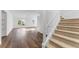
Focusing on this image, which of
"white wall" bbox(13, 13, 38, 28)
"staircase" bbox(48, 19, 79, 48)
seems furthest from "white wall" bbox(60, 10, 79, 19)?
"white wall" bbox(13, 13, 38, 28)

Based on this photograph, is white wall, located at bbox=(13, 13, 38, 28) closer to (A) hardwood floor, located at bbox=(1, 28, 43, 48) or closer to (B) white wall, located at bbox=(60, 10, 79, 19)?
(A) hardwood floor, located at bbox=(1, 28, 43, 48)

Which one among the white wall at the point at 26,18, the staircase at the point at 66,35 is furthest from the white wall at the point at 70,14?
the white wall at the point at 26,18

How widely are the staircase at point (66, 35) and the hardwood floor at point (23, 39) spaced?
23 centimetres

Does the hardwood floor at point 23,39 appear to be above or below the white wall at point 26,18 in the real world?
below

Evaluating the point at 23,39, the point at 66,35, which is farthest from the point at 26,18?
the point at 66,35

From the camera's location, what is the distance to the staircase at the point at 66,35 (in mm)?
1991

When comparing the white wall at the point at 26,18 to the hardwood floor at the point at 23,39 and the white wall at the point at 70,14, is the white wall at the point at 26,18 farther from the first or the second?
the white wall at the point at 70,14

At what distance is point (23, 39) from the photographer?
2.09 m

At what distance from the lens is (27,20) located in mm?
2125
